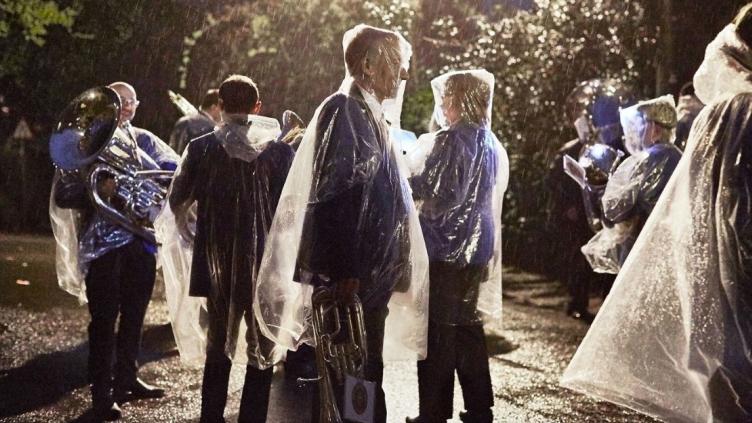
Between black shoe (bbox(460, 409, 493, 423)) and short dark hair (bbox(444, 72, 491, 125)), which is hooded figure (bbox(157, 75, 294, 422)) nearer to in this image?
short dark hair (bbox(444, 72, 491, 125))

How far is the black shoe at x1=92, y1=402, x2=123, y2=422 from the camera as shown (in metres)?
5.22

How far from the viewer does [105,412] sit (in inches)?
206

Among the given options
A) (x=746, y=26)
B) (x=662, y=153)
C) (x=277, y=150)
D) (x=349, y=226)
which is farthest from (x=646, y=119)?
(x=349, y=226)

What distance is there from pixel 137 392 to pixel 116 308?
0.68m

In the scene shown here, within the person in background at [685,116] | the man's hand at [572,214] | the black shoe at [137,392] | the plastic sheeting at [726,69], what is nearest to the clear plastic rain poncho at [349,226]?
the plastic sheeting at [726,69]

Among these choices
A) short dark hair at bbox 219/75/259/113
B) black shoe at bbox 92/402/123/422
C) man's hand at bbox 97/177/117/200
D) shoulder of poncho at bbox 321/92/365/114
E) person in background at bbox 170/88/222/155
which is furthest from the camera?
person in background at bbox 170/88/222/155

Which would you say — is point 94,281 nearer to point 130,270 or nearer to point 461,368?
point 130,270

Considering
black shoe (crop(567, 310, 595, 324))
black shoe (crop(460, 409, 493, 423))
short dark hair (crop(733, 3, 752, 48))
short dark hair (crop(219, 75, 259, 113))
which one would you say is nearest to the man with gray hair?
short dark hair (crop(219, 75, 259, 113))

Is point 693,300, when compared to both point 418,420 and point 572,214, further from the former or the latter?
point 572,214

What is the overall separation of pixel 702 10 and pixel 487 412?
7.22 m

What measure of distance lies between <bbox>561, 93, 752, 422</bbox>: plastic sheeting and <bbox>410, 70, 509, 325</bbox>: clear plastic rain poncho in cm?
85

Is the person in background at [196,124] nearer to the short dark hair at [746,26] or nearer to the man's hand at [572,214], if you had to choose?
the man's hand at [572,214]

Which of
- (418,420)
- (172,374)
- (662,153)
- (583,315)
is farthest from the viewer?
(583,315)

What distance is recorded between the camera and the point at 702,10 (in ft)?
35.0
